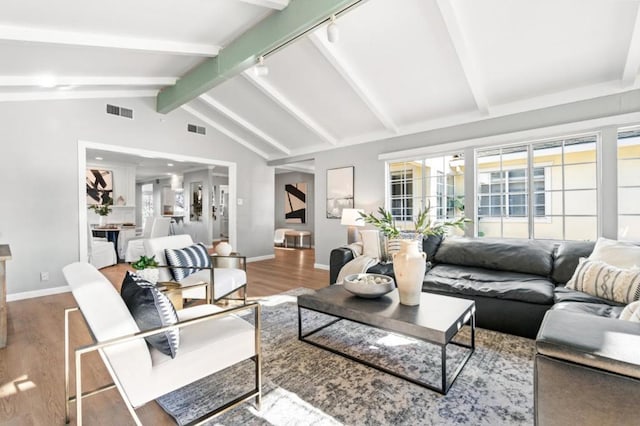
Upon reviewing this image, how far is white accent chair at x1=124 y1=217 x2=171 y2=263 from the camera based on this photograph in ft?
19.9

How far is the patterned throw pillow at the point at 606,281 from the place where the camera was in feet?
7.24

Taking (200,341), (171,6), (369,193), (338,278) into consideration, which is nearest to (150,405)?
(200,341)

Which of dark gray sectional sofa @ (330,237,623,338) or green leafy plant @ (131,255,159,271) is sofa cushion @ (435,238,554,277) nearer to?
dark gray sectional sofa @ (330,237,623,338)

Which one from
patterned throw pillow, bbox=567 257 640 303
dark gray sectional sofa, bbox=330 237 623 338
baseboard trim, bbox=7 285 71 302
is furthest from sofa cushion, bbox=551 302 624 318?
baseboard trim, bbox=7 285 71 302

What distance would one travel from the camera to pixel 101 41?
293cm

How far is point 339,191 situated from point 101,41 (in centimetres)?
402

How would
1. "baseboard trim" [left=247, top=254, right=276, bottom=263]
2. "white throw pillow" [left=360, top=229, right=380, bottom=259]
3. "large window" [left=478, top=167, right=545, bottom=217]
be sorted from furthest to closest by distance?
"baseboard trim" [left=247, top=254, right=276, bottom=263], "white throw pillow" [left=360, top=229, right=380, bottom=259], "large window" [left=478, top=167, right=545, bottom=217]

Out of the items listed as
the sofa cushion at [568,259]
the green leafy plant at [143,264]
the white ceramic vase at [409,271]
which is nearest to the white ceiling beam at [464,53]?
the sofa cushion at [568,259]

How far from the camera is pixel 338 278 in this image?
372cm

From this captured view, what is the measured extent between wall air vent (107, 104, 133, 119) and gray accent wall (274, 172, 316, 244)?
5.34 m

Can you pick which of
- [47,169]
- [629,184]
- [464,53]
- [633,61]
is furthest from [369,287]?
[47,169]

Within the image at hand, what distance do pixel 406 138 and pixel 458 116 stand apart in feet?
2.75

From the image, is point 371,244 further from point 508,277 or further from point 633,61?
point 633,61

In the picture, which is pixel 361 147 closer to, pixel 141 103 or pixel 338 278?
pixel 338 278
